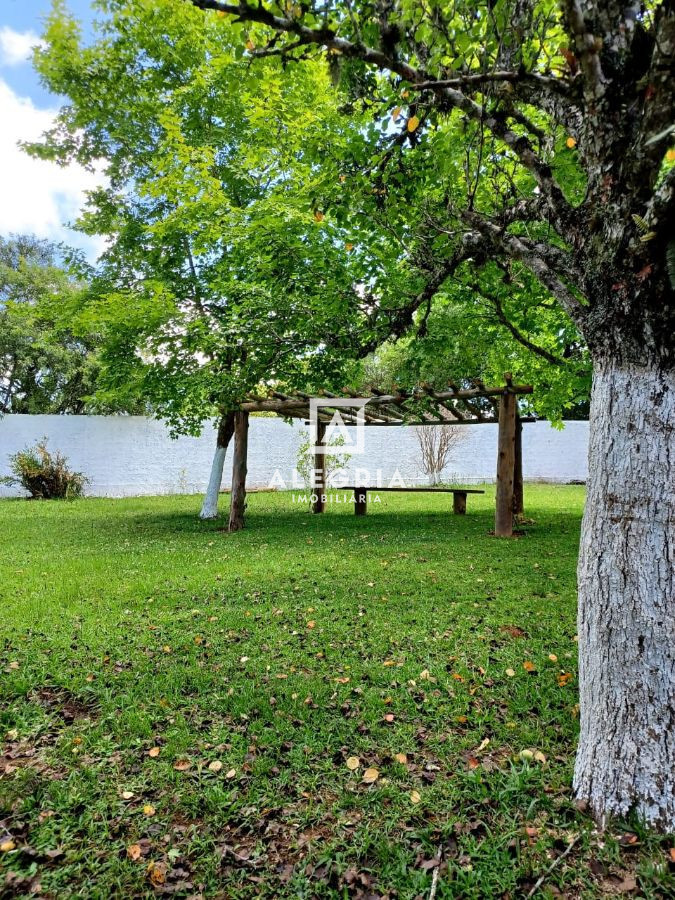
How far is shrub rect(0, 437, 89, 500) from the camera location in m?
11.9

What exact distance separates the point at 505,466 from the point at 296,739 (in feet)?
18.0

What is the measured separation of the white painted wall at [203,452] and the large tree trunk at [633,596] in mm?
12512

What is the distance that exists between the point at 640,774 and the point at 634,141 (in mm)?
2067

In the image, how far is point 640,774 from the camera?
5.47 feet

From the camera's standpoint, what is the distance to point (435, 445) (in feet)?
49.1

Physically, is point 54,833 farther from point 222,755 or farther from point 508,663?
point 508,663

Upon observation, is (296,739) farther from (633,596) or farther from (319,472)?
(319,472)

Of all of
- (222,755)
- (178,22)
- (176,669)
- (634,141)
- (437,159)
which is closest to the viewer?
(634,141)

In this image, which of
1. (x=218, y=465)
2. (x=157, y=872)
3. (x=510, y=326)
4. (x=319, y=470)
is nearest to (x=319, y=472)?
(x=319, y=470)

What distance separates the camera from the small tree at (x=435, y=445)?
1482 cm

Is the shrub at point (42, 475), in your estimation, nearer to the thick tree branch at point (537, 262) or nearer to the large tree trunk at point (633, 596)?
the thick tree branch at point (537, 262)

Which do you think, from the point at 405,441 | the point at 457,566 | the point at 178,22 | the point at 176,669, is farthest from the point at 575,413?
the point at 176,669

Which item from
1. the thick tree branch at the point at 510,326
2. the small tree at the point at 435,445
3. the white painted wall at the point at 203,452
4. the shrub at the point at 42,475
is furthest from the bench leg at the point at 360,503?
the shrub at the point at 42,475

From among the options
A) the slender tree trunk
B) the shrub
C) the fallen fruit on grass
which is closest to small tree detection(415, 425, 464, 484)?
the slender tree trunk
